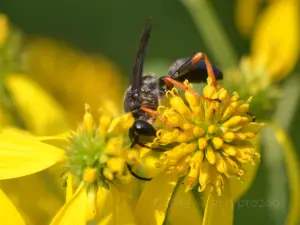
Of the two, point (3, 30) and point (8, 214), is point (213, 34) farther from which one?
point (8, 214)

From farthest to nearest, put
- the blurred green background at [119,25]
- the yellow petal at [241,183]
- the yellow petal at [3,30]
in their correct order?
the blurred green background at [119,25], the yellow petal at [3,30], the yellow petal at [241,183]

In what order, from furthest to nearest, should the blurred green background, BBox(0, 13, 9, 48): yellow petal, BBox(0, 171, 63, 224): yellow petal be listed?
the blurred green background → BBox(0, 13, 9, 48): yellow petal → BBox(0, 171, 63, 224): yellow petal

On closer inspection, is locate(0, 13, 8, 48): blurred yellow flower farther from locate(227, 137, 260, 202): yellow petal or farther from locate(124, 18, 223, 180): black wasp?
locate(227, 137, 260, 202): yellow petal

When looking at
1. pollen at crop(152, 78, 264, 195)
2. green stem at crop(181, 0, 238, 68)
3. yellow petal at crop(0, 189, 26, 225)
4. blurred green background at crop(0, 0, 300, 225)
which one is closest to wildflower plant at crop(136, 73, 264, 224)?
pollen at crop(152, 78, 264, 195)

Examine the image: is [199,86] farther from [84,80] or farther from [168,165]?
[84,80]

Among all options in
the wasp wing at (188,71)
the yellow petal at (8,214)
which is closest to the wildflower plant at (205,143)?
the wasp wing at (188,71)

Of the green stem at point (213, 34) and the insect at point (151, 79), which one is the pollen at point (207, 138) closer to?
the insect at point (151, 79)
